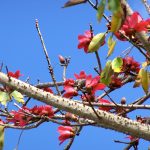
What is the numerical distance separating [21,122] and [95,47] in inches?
33.6

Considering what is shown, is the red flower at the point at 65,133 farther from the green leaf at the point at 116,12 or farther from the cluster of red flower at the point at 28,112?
the green leaf at the point at 116,12

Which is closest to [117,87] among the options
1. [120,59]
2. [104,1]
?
[120,59]

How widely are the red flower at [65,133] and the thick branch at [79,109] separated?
61 cm

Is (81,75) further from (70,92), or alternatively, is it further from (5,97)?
(5,97)

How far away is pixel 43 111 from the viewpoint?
296 centimetres

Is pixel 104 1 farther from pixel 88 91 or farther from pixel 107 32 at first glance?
pixel 88 91

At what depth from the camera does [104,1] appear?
1514 mm

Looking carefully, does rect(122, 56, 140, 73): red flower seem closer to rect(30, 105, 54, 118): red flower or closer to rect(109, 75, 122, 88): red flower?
rect(109, 75, 122, 88): red flower

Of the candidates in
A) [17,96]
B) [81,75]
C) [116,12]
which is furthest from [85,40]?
[116,12]

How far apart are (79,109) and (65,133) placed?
66cm

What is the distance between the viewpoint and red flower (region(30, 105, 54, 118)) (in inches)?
116

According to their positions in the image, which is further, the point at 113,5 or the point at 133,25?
the point at 133,25

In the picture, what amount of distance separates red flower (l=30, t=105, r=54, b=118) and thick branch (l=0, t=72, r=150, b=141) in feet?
1.75

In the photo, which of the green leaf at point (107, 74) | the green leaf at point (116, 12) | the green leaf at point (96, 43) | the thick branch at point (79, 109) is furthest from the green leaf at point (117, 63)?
the green leaf at point (116, 12)
